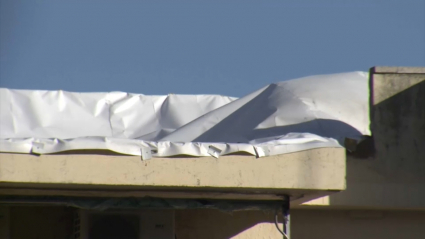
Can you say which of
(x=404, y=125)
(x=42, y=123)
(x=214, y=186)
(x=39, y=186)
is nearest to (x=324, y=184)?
(x=214, y=186)

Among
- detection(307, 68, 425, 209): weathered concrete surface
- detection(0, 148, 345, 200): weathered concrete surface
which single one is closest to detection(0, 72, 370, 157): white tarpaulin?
detection(0, 148, 345, 200): weathered concrete surface

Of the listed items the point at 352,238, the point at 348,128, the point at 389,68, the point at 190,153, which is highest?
the point at 389,68

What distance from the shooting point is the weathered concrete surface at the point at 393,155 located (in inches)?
305

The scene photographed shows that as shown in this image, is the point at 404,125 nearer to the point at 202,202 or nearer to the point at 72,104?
the point at 202,202

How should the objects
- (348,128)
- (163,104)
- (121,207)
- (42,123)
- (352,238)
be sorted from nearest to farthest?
(121,207) < (348,128) < (352,238) < (42,123) < (163,104)

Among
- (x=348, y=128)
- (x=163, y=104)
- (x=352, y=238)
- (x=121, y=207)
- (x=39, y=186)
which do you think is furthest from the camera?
(x=163, y=104)

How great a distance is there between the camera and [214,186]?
634 centimetres

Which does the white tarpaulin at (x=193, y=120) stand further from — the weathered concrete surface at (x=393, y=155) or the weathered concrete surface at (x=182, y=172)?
the weathered concrete surface at (x=393, y=155)

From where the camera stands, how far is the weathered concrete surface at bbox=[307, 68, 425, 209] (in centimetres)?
775

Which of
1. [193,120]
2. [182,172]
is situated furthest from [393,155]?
[182,172]

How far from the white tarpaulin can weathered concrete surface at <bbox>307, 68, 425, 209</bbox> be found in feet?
0.99

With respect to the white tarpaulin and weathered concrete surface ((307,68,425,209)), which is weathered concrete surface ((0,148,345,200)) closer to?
the white tarpaulin

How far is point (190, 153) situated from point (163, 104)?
3.77 meters

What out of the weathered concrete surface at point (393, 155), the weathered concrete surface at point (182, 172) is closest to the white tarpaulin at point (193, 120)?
the weathered concrete surface at point (182, 172)
